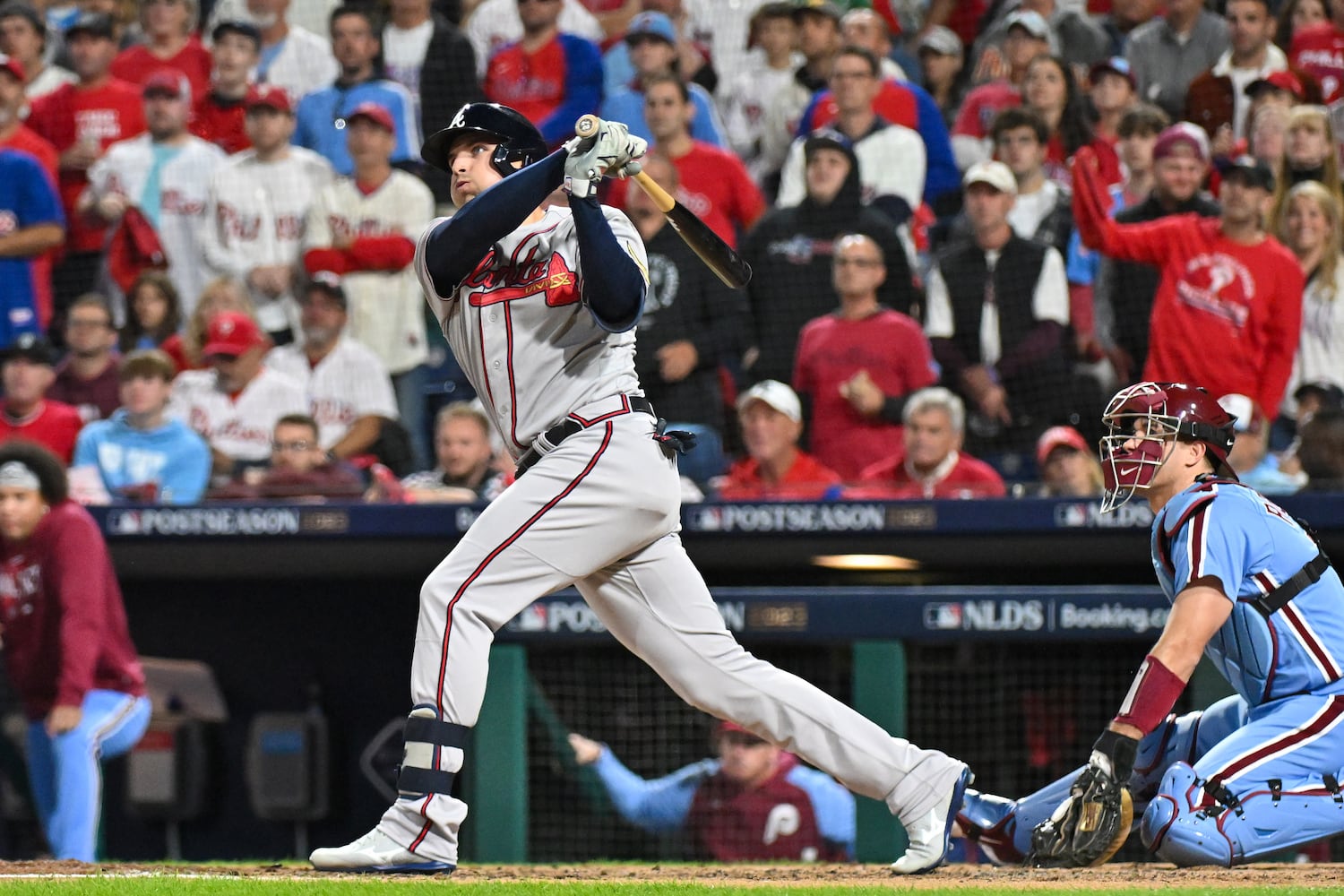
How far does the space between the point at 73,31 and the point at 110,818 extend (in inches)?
167

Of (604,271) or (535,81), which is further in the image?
(535,81)

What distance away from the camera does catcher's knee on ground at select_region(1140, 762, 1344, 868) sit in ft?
12.9

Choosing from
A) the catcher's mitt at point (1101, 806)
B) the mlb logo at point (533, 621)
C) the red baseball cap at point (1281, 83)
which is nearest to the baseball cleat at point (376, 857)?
the catcher's mitt at point (1101, 806)

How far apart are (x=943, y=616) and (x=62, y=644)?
9.23ft

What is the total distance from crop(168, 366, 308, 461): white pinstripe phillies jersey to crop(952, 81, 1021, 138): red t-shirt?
130 inches

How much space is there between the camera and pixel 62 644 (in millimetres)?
6180

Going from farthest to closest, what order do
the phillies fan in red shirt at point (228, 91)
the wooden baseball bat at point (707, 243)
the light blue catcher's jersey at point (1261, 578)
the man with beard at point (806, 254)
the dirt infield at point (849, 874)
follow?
1. the phillies fan in red shirt at point (228, 91)
2. the man with beard at point (806, 254)
3. the wooden baseball bat at point (707, 243)
4. the light blue catcher's jersey at point (1261, 578)
5. the dirt infield at point (849, 874)

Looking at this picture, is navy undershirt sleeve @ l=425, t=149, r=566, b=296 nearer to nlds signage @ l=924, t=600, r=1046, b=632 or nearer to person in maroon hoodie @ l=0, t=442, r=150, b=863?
nlds signage @ l=924, t=600, r=1046, b=632

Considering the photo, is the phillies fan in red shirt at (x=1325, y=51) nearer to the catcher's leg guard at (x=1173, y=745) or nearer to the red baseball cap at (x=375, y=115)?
the red baseball cap at (x=375, y=115)

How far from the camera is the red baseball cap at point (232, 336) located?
7.90 m

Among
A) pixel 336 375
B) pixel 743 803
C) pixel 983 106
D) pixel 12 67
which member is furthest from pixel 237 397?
pixel 983 106

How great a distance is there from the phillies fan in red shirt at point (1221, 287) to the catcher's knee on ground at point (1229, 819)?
3.27 meters

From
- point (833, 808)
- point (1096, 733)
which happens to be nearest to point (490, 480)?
point (833, 808)

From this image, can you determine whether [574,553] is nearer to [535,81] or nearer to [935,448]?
[935,448]
